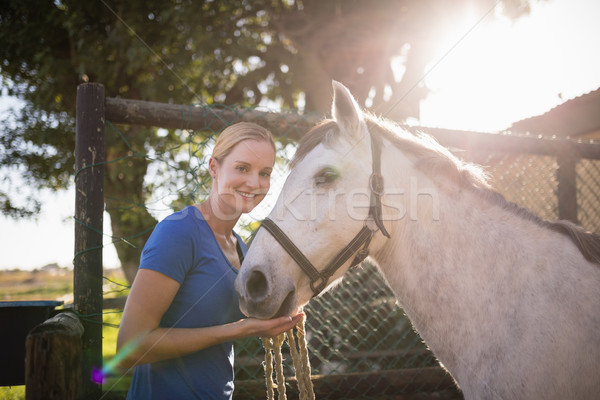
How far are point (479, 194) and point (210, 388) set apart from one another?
172cm

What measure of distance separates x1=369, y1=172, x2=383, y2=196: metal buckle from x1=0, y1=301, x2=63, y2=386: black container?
190 cm

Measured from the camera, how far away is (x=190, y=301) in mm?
1678

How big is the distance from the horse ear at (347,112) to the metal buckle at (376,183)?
0.90 ft

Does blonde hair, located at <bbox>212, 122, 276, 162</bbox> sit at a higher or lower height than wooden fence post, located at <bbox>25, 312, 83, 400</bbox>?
higher

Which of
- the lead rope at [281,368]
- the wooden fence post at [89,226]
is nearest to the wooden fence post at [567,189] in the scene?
the lead rope at [281,368]

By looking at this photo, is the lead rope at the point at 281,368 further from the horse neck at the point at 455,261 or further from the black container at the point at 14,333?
the black container at the point at 14,333

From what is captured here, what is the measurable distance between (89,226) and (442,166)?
205 cm

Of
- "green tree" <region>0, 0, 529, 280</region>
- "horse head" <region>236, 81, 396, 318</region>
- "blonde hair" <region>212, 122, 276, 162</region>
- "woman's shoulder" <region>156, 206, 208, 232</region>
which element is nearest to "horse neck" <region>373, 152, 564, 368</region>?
"horse head" <region>236, 81, 396, 318</region>

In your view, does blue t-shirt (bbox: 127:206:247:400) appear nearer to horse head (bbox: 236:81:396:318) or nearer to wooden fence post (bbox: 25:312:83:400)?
horse head (bbox: 236:81:396:318)

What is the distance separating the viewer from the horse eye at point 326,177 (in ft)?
5.71

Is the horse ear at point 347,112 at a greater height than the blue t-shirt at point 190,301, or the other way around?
the horse ear at point 347,112

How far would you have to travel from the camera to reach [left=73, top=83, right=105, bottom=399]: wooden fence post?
76.9 inches

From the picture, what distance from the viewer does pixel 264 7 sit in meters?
9.03

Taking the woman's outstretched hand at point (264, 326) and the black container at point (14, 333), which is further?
the black container at point (14, 333)
